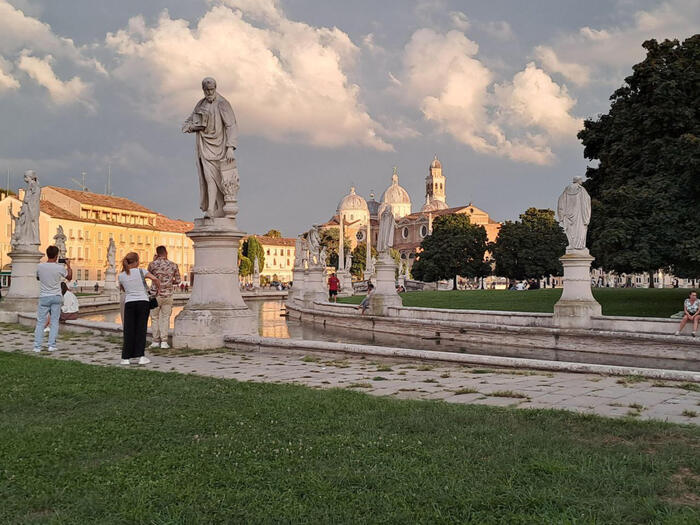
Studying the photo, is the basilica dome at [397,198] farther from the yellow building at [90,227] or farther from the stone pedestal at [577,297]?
the stone pedestal at [577,297]

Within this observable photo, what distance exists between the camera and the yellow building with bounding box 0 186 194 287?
75.9 metres

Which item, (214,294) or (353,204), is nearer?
(214,294)

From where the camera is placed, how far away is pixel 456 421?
5055 millimetres

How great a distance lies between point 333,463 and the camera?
3973mm

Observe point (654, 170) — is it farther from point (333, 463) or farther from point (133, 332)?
point (333, 463)

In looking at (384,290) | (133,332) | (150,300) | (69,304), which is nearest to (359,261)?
(384,290)

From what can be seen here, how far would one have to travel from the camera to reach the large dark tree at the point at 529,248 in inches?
2822

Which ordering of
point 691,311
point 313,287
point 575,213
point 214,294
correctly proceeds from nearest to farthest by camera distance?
point 214,294
point 691,311
point 575,213
point 313,287

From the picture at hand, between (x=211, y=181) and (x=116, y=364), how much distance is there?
3.93 metres

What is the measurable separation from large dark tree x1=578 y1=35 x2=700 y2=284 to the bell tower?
491ft

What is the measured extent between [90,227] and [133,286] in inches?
3158

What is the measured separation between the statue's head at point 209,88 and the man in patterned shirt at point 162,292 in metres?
2.89

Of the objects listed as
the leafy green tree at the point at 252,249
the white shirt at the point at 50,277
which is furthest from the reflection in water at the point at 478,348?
the leafy green tree at the point at 252,249

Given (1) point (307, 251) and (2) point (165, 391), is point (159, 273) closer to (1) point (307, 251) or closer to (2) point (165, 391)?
(2) point (165, 391)
